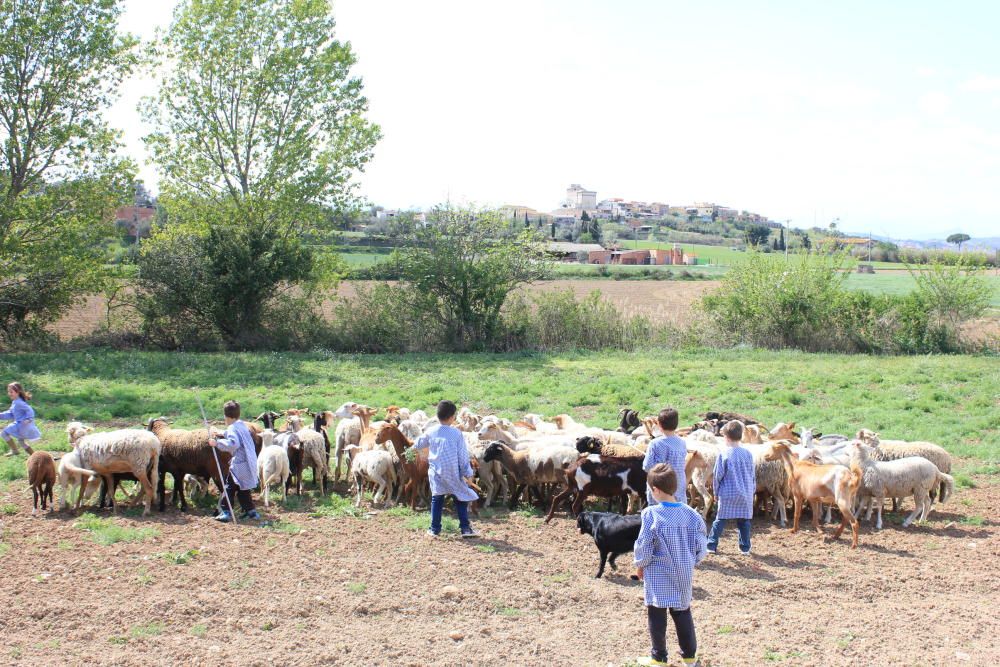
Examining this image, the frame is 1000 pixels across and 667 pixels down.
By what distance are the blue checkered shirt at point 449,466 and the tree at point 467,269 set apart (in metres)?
19.0

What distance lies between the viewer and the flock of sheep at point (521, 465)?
10.0 meters

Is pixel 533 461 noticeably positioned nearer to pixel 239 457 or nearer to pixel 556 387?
pixel 239 457

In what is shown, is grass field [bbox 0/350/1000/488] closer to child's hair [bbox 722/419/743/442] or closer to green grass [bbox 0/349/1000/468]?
green grass [bbox 0/349/1000/468]

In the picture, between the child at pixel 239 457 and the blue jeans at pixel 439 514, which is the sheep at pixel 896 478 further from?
the child at pixel 239 457

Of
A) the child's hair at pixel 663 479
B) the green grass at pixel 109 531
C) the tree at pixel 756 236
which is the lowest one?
the green grass at pixel 109 531

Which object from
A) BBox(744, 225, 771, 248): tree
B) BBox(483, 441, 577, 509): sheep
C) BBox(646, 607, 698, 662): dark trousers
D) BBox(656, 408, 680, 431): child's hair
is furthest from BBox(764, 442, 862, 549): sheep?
BBox(744, 225, 771, 248): tree

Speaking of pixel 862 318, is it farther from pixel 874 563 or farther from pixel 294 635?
pixel 294 635

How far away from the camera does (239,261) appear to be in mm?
28188

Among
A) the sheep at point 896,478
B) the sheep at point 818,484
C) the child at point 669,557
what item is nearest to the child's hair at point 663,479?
the child at point 669,557

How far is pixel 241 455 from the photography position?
9.89 m

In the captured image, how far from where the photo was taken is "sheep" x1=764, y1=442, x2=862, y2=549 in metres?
9.55

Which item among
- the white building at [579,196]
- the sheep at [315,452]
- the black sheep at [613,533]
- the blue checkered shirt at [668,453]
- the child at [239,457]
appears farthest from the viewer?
the white building at [579,196]

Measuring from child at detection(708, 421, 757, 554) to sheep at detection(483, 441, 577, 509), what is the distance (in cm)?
224

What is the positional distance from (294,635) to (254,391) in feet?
42.1
